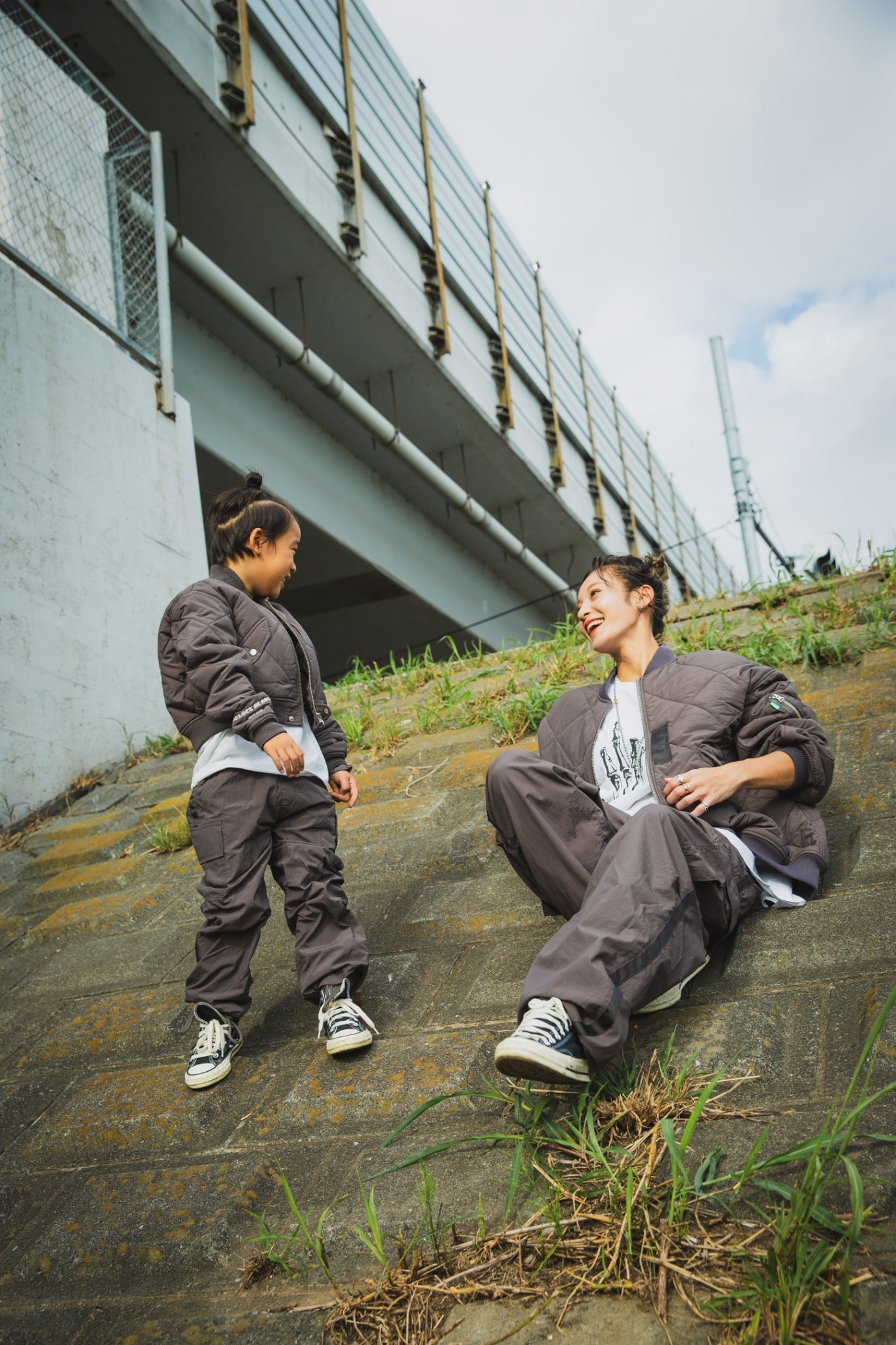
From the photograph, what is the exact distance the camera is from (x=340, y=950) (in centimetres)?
231

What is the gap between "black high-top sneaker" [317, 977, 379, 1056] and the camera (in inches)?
82.8

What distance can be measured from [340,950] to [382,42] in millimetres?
11743

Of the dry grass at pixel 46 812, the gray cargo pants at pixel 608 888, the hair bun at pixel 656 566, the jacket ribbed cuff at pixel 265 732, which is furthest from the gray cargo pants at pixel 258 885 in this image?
the dry grass at pixel 46 812

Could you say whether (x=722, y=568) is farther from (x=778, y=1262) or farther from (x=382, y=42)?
(x=778, y=1262)

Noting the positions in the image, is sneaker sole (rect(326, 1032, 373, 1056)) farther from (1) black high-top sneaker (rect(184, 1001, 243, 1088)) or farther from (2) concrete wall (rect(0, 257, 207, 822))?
(2) concrete wall (rect(0, 257, 207, 822))

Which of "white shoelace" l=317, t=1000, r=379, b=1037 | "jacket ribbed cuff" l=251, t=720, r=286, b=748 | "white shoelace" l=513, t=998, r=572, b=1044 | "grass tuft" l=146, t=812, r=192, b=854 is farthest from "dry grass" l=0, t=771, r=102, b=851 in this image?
"white shoelace" l=513, t=998, r=572, b=1044

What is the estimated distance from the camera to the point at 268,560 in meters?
2.71

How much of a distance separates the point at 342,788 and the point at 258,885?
392 mm

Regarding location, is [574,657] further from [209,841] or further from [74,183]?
[74,183]

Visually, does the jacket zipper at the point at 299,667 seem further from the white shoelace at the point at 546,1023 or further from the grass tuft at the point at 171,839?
the grass tuft at the point at 171,839

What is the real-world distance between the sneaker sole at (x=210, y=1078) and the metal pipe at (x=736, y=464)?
12.2m

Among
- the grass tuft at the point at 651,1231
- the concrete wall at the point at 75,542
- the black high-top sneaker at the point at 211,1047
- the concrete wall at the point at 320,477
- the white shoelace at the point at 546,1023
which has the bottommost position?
the grass tuft at the point at 651,1231

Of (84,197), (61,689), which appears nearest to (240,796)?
(61,689)

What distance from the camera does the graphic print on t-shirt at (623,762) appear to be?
2473 mm
